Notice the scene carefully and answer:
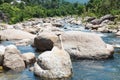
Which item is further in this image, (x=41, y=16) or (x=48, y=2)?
(x=48, y=2)

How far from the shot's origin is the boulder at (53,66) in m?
15.6

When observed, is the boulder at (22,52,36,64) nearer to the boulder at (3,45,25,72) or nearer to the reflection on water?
the boulder at (3,45,25,72)

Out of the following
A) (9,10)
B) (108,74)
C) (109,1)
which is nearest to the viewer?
(108,74)

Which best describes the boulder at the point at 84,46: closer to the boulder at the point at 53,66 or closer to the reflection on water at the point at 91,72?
Result: the reflection on water at the point at 91,72

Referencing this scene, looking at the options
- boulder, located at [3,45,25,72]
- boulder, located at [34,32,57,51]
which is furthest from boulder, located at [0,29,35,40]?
boulder, located at [3,45,25,72]

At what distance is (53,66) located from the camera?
15688 mm

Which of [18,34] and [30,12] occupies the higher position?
[18,34]

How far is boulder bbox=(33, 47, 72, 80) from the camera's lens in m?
15.6

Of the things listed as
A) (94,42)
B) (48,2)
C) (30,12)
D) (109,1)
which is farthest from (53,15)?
(94,42)

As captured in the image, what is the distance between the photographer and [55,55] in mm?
16297

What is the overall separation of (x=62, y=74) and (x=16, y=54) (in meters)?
3.41

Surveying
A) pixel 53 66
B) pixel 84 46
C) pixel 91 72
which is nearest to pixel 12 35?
pixel 84 46

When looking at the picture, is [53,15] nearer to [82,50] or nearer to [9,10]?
[9,10]

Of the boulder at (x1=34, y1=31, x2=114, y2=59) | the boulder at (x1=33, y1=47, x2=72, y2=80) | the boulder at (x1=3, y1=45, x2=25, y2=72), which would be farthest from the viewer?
the boulder at (x1=34, y1=31, x2=114, y2=59)
